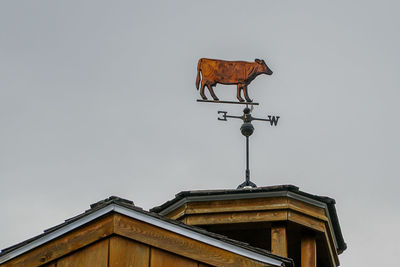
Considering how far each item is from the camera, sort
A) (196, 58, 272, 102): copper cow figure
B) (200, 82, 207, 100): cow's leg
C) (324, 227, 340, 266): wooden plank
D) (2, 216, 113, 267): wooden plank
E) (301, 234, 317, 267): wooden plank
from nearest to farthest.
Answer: (2, 216, 113, 267): wooden plank
(301, 234, 317, 267): wooden plank
(324, 227, 340, 266): wooden plank
(200, 82, 207, 100): cow's leg
(196, 58, 272, 102): copper cow figure

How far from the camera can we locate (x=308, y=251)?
1764 centimetres

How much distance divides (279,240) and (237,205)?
2.94ft

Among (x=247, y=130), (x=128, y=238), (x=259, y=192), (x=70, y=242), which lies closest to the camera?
(x=128, y=238)

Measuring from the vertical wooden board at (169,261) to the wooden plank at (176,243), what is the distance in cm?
5

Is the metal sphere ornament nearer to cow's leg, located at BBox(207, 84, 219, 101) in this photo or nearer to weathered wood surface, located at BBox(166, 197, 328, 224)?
cow's leg, located at BBox(207, 84, 219, 101)

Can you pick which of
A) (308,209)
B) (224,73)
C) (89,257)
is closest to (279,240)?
(308,209)

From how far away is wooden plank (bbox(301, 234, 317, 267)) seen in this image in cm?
1739

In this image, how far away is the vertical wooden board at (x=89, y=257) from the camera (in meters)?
13.8

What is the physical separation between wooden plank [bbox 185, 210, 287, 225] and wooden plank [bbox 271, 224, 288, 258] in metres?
0.18

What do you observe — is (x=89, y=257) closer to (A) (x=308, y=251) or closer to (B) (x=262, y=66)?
(A) (x=308, y=251)

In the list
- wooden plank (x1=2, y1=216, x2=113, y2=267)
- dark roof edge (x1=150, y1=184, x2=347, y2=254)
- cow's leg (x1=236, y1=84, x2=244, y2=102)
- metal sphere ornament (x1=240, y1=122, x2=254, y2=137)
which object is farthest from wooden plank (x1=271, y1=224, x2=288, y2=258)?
wooden plank (x1=2, y1=216, x2=113, y2=267)

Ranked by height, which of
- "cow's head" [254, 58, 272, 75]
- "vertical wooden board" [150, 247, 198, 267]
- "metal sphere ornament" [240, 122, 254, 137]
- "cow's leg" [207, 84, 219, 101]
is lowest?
"vertical wooden board" [150, 247, 198, 267]

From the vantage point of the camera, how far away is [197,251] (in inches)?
543

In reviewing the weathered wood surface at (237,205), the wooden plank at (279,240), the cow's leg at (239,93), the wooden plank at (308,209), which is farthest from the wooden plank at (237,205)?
the cow's leg at (239,93)
